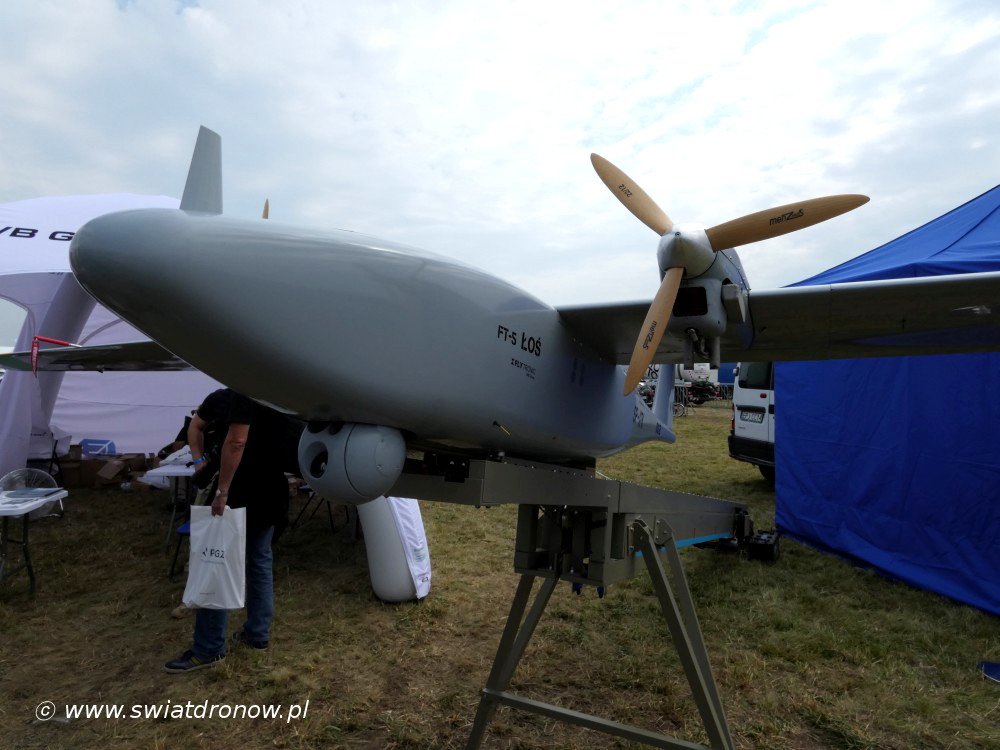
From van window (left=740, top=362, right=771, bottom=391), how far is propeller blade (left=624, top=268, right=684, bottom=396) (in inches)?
330

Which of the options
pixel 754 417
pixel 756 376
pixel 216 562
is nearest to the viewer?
pixel 216 562

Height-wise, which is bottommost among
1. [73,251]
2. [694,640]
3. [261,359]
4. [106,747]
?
[106,747]

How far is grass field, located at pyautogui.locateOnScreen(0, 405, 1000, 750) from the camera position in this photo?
335 cm

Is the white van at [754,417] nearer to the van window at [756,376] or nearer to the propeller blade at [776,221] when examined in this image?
the van window at [756,376]

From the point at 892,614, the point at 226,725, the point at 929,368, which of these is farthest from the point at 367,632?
the point at 929,368

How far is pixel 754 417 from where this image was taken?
1038cm

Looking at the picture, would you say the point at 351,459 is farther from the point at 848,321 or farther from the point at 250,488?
the point at 848,321

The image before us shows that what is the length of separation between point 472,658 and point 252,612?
168 centimetres

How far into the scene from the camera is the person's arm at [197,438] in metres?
4.95

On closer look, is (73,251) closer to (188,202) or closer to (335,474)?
(188,202)

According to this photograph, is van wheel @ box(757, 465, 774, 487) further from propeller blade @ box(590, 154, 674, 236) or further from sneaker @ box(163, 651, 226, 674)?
sneaker @ box(163, 651, 226, 674)

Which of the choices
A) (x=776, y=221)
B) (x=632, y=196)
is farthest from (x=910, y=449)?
(x=632, y=196)

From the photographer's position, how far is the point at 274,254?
5.82ft

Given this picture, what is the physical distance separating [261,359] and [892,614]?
18.9 ft
